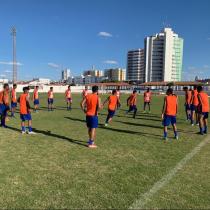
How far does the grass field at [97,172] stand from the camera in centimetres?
513

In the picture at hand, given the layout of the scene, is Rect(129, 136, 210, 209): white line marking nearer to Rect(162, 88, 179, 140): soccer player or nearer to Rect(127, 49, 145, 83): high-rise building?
Rect(162, 88, 179, 140): soccer player

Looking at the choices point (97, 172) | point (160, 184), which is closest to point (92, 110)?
point (97, 172)

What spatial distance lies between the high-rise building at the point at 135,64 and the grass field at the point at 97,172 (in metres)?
155

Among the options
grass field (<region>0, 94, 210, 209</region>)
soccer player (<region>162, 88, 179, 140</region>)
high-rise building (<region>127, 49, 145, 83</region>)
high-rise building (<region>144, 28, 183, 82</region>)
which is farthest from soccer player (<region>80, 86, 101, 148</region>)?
high-rise building (<region>127, 49, 145, 83</region>)

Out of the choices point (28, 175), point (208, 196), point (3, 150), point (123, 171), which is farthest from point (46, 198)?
point (3, 150)

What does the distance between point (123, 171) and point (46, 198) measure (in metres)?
2.24

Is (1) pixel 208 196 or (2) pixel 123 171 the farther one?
(2) pixel 123 171

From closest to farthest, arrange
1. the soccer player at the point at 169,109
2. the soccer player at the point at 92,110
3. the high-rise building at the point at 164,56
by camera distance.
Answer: the soccer player at the point at 92,110 < the soccer player at the point at 169,109 < the high-rise building at the point at 164,56

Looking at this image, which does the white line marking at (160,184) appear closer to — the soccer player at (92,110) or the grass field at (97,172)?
the grass field at (97,172)

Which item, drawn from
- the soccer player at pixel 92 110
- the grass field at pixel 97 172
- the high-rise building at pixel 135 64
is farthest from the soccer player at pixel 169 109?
the high-rise building at pixel 135 64

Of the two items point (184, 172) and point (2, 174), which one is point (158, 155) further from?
point (2, 174)

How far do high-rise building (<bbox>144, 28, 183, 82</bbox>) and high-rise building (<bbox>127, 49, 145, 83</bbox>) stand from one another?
18.2m

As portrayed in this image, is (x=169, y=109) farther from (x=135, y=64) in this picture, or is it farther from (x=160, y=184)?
(x=135, y=64)

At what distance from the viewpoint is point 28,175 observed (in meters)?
6.39
